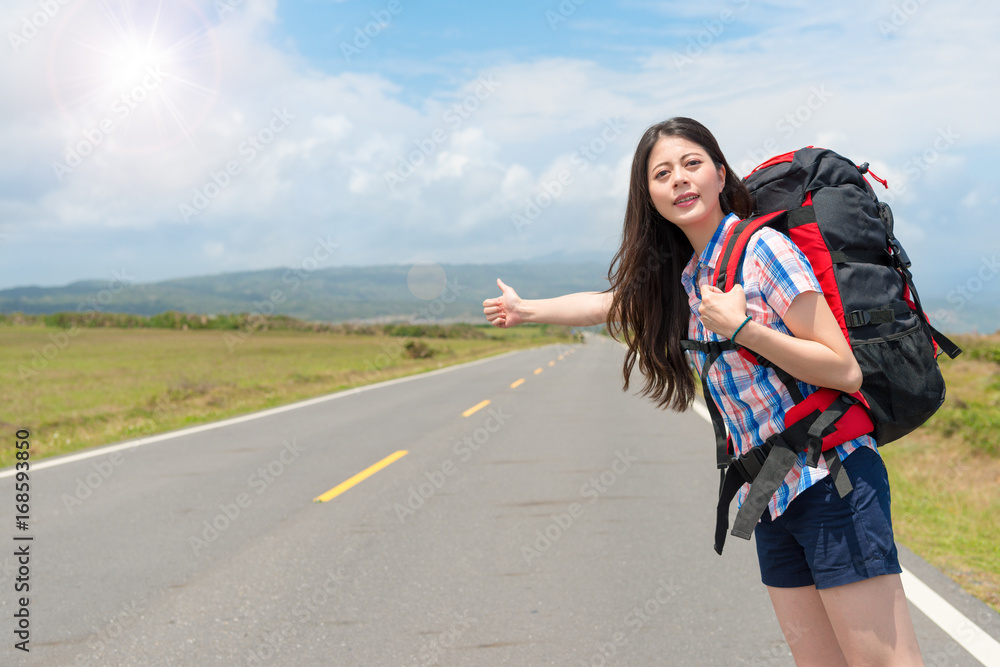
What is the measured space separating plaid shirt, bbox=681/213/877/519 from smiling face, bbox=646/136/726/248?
53mm

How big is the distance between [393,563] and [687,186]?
12.3 ft

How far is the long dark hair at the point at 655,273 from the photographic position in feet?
7.00

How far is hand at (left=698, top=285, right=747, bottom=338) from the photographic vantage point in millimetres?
1764

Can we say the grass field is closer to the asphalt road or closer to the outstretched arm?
the asphalt road

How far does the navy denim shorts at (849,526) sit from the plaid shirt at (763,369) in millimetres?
43

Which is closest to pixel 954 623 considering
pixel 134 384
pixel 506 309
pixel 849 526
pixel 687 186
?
pixel 849 526

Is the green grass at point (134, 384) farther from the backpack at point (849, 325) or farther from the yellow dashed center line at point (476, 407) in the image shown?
the backpack at point (849, 325)

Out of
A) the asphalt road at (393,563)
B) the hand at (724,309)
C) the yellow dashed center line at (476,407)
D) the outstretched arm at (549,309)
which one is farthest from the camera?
the yellow dashed center line at (476,407)

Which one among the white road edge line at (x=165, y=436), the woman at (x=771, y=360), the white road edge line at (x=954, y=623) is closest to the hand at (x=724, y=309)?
the woman at (x=771, y=360)

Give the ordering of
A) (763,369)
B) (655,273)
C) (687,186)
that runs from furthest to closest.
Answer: (655,273)
(687,186)
(763,369)

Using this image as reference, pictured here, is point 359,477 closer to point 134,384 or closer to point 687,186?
point 687,186

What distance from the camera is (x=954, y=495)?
22.0 ft

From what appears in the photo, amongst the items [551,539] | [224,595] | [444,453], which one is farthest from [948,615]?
[444,453]

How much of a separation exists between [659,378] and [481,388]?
16.2m
